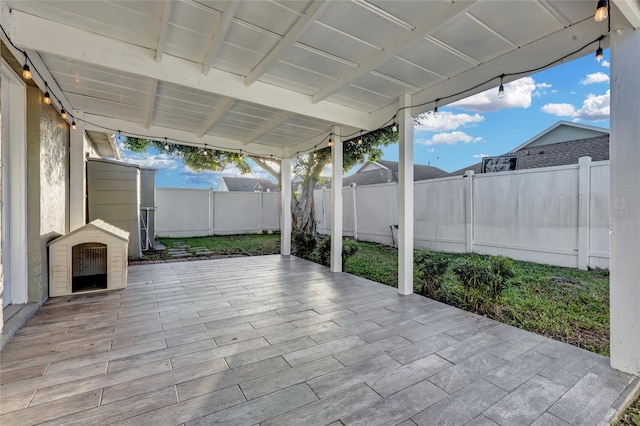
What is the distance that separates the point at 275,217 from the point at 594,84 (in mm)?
11085

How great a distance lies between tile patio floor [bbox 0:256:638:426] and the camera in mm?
1587

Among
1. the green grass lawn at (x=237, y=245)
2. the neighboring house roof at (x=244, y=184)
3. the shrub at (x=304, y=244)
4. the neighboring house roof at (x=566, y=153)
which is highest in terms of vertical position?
the neighboring house roof at (x=244, y=184)

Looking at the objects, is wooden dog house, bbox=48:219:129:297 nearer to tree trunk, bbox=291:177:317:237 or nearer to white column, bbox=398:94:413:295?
white column, bbox=398:94:413:295

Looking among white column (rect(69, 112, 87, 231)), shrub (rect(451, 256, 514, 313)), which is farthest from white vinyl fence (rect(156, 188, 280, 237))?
shrub (rect(451, 256, 514, 313))

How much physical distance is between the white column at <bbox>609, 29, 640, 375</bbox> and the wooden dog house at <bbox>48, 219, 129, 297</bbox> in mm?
5073

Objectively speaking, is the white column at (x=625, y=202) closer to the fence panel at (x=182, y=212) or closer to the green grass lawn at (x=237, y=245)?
the green grass lawn at (x=237, y=245)

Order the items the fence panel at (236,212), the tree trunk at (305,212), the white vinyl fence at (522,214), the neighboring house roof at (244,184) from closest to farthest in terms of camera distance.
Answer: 1. the white vinyl fence at (522,214)
2. the tree trunk at (305,212)
3. the fence panel at (236,212)
4. the neighboring house roof at (244,184)

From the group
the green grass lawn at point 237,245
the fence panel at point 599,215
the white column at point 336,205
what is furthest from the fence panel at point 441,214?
the green grass lawn at point 237,245

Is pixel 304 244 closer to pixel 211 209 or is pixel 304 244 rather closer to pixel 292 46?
pixel 292 46

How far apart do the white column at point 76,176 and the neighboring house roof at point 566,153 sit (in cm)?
922

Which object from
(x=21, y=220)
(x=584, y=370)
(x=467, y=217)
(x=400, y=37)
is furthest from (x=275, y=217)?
(x=584, y=370)

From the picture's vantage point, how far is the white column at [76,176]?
438cm

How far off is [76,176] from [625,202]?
6.31m

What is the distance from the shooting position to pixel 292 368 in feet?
6.65
